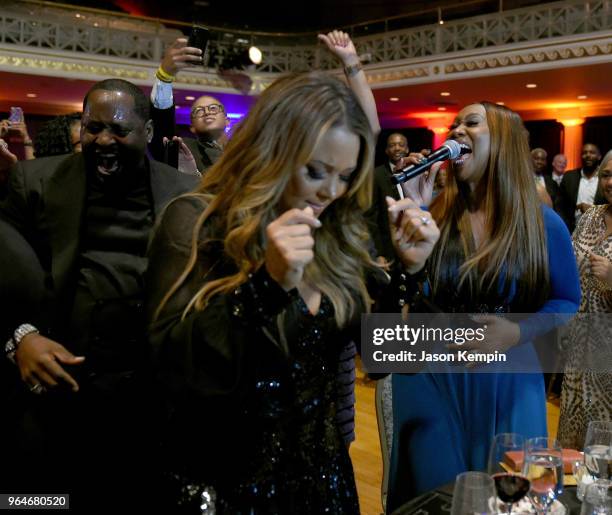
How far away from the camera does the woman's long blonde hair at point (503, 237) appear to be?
2.08 meters

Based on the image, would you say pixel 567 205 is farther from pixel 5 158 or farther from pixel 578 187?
pixel 5 158

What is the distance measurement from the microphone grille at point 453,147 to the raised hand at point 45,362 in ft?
3.83

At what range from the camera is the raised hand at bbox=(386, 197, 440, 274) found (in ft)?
4.50

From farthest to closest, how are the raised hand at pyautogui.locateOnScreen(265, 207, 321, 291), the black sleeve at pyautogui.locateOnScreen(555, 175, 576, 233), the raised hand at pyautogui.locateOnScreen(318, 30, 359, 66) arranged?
the black sleeve at pyautogui.locateOnScreen(555, 175, 576, 233), the raised hand at pyautogui.locateOnScreen(318, 30, 359, 66), the raised hand at pyautogui.locateOnScreen(265, 207, 321, 291)

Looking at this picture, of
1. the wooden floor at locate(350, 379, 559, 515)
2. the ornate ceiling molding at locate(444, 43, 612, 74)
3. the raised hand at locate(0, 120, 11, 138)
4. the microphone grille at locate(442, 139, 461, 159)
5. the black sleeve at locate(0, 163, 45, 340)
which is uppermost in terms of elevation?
the ornate ceiling molding at locate(444, 43, 612, 74)

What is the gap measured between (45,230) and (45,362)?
0.37 m

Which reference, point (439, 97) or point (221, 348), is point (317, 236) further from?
point (439, 97)

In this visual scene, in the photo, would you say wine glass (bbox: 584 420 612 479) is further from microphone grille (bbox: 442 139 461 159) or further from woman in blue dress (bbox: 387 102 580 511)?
microphone grille (bbox: 442 139 461 159)

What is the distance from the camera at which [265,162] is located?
119 centimetres

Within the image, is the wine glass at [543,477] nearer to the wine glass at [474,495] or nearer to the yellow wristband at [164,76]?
the wine glass at [474,495]

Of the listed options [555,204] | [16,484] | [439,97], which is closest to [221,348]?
[16,484]

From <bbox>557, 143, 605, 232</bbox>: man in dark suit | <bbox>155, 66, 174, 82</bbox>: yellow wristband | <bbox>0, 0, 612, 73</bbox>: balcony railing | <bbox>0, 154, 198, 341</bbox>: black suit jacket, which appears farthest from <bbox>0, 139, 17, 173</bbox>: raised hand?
<bbox>0, 0, 612, 73</bbox>: balcony railing

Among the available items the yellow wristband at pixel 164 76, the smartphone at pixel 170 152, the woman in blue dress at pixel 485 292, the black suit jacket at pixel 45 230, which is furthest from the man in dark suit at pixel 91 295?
the woman in blue dress at pixel 485 292

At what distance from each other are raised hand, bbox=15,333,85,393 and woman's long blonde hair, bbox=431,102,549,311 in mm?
1115
